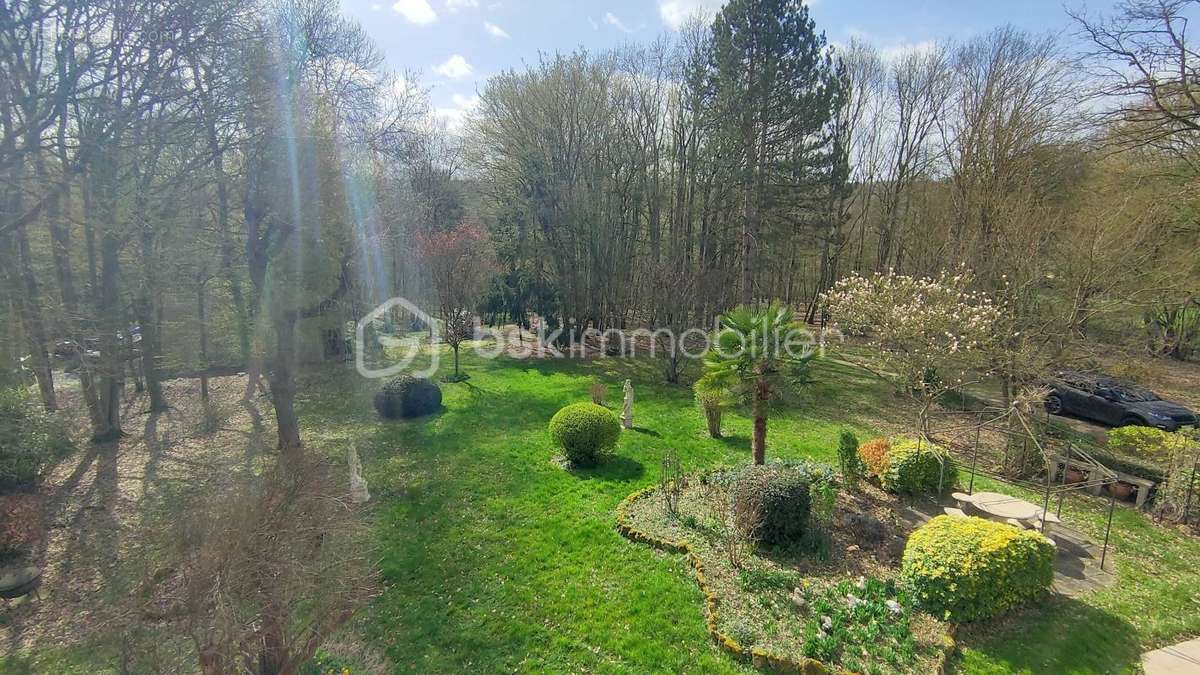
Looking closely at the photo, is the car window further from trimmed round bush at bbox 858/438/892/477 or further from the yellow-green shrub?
trimmed round bush at bbox 858/438/892/477

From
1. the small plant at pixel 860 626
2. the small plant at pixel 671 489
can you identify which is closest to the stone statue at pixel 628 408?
the small plant at pixel 671 489

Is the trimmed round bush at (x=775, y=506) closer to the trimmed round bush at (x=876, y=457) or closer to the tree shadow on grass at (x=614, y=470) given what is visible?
the trimmed round bush at (x=876, y=457)

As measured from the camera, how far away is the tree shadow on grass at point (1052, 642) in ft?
15.7

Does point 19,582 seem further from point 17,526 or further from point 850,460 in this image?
point 850,460

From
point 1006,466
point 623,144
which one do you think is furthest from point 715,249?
point 1006,466

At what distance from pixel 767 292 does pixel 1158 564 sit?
2528 centimetres

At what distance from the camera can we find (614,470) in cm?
957

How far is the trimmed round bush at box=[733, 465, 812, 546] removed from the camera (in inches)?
261

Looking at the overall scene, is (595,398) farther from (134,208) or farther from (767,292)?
(767,292)

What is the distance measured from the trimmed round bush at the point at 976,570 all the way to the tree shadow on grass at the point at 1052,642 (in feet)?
0.56

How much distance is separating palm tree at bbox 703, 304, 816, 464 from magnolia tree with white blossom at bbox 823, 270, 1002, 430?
10.8ft

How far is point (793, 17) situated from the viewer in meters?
16.4

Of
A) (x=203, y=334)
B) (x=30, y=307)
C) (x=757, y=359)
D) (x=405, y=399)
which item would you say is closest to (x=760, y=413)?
(x=757, y=359)

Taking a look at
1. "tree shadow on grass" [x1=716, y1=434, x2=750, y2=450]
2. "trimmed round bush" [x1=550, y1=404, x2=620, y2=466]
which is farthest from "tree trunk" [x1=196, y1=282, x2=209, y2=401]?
"tree shadow on grass" [x1=716, y1=434, x2=750, y2=450]
